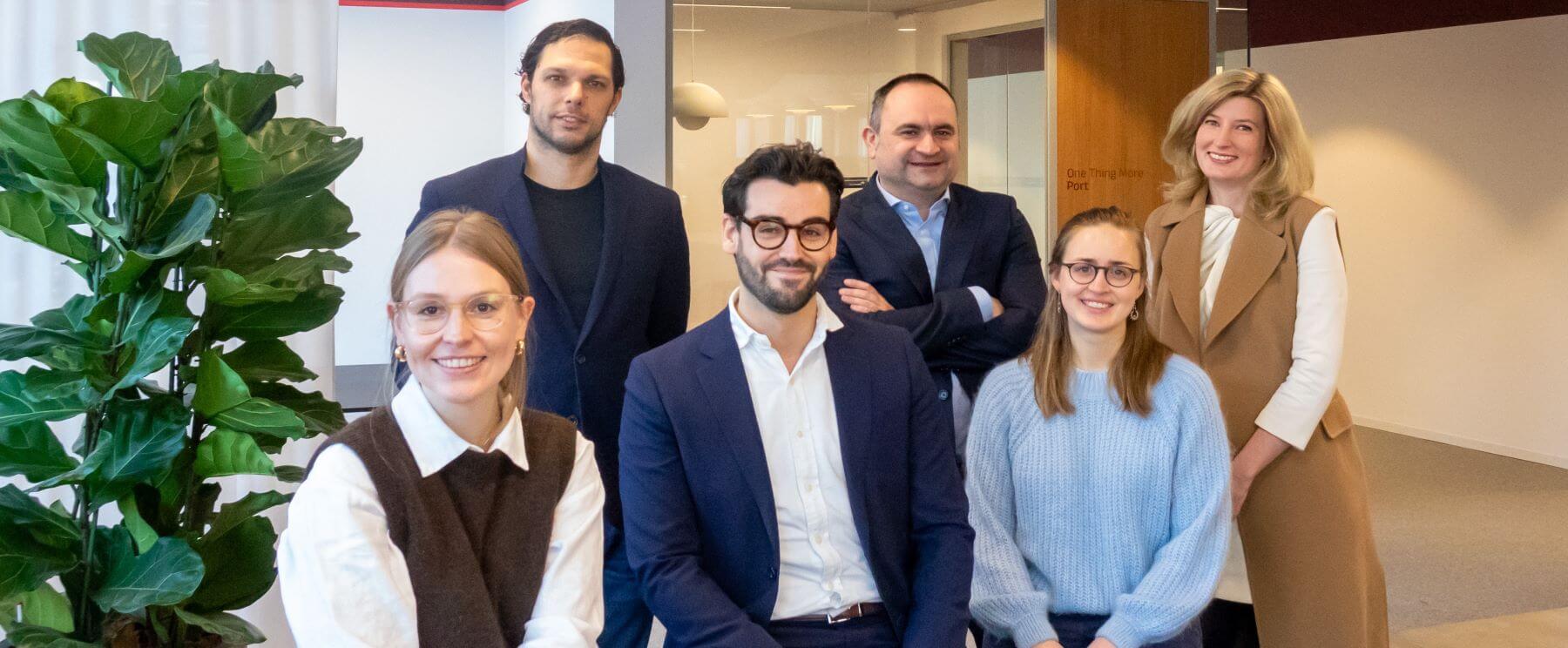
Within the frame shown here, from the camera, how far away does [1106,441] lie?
94.1 inches

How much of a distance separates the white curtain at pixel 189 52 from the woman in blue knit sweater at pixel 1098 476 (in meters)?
1.86

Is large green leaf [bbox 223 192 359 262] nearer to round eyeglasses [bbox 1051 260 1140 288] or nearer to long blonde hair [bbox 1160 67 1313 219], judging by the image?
round eyeglasses [bbox 1051 260 1140 288]

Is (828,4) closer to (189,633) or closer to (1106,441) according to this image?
(1106,441)

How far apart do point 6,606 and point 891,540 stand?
4.78 feet

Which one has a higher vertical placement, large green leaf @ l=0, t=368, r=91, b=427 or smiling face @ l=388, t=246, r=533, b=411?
smiling face @ l=388, t=246, r=533, b=411

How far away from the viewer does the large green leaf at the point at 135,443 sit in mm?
2139

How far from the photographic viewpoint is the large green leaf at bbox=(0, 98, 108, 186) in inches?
79.8

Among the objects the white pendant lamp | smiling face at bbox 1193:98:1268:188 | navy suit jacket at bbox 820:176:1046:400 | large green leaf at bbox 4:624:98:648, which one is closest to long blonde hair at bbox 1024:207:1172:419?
navy suit jacket at bbox 820:176:1046:400

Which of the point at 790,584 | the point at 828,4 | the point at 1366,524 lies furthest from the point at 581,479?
the point at 828,4

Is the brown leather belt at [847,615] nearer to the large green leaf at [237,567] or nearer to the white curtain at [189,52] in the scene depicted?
the large green leaf at [237,567]

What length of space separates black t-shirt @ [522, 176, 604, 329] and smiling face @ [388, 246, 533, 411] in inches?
24.5

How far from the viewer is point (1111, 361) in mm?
2426

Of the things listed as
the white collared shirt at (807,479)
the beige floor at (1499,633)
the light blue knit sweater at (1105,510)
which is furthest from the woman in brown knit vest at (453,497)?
the beige floor at (1499,633)

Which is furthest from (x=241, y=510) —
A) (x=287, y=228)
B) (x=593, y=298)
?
(x=593, y=298)
